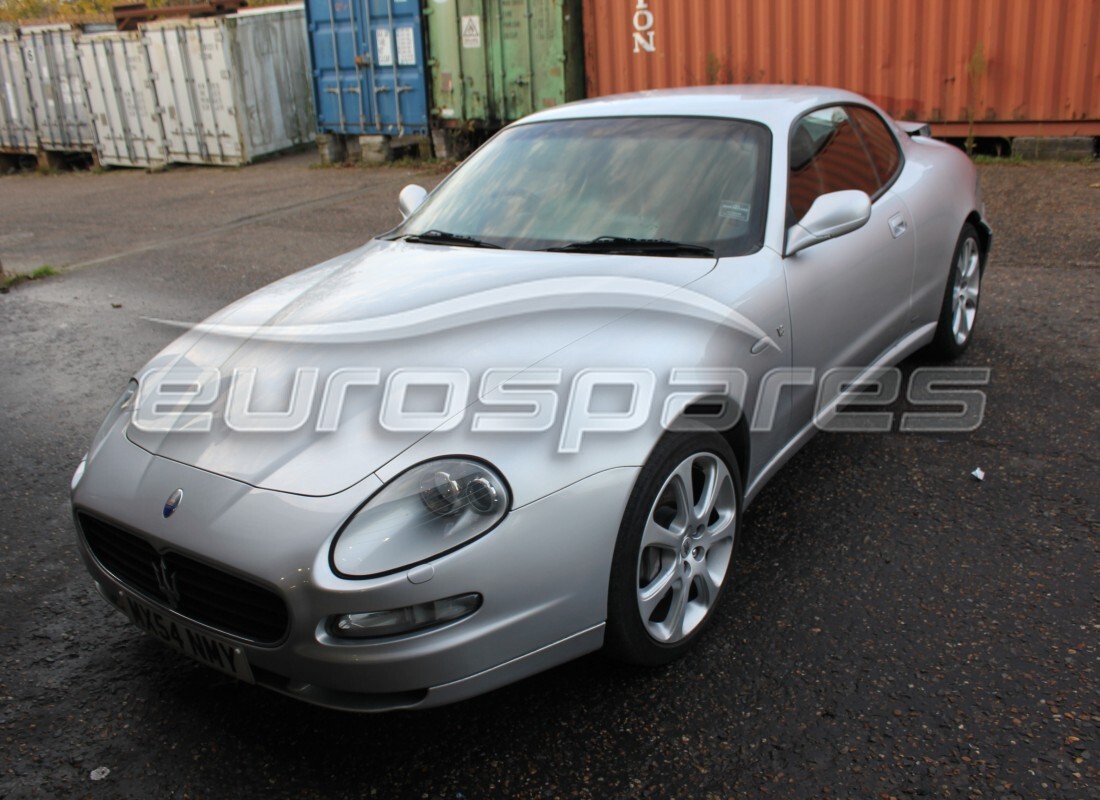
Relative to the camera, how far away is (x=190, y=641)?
7.38 feet

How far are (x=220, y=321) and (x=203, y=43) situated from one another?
14.8 m

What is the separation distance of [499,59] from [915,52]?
17.9 feet

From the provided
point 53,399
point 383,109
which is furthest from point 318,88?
point 53,399

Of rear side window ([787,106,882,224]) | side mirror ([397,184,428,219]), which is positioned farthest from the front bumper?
side mirror ([397,184,428,219])

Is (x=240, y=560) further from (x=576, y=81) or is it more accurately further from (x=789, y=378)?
(x=576, y=81)

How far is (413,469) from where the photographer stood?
2.16 metres

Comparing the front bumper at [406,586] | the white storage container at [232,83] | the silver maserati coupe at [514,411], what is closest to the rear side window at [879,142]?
the silver maserati coupe at [514,411]

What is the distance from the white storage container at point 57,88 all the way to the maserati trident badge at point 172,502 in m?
19.2

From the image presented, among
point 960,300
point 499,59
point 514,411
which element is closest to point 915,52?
point 499,59

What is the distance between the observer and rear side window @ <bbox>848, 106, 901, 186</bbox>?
13.2 ft

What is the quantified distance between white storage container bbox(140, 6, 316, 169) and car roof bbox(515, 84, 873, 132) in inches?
537

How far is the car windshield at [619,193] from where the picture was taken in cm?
310

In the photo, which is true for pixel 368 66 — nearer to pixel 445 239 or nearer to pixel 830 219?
pixel 445 239

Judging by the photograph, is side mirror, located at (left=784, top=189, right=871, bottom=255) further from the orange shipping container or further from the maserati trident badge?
the orange shipping container
